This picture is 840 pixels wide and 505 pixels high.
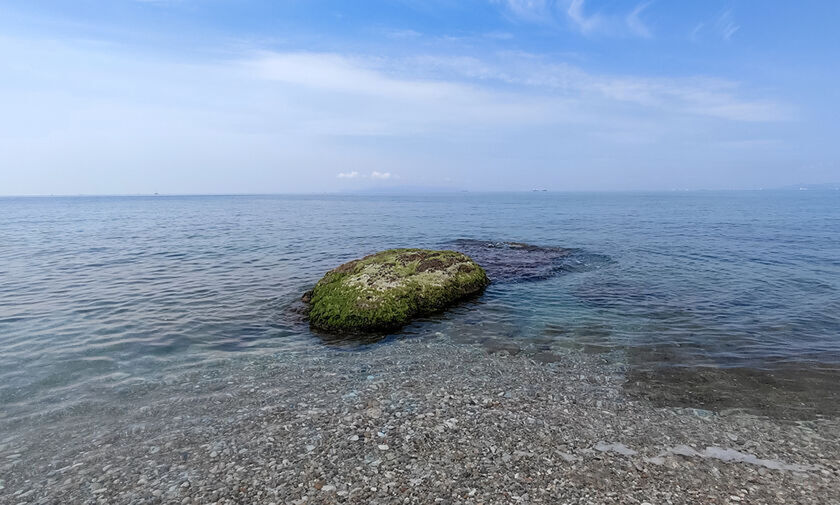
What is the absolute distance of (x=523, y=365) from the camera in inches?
446

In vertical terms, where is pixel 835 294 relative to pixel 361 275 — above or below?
below

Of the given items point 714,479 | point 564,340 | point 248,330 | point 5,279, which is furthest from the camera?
point 5,279

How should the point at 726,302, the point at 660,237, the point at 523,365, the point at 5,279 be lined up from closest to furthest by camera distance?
the point at 523,365
the point at 726,302
the point at 5,279
the point at 660,237

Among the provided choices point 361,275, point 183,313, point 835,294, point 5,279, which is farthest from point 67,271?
point 835,294

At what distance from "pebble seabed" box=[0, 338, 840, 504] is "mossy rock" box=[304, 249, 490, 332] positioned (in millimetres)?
4199

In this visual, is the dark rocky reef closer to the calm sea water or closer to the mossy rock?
the calm sea water

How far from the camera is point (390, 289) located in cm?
1595

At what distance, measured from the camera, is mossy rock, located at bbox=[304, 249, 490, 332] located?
14844 millimetres

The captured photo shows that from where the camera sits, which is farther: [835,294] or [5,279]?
[5,279]

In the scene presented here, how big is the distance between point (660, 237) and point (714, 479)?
126 feet

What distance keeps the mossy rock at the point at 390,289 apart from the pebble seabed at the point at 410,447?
4.20 metres

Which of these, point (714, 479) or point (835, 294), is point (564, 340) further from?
point (835, 294)

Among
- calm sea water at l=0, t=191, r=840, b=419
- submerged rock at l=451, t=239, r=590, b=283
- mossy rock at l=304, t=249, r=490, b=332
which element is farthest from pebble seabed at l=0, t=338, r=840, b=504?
submerged rock at l=451, t=239, r=590, b=283

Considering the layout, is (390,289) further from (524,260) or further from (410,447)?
(524,260)
